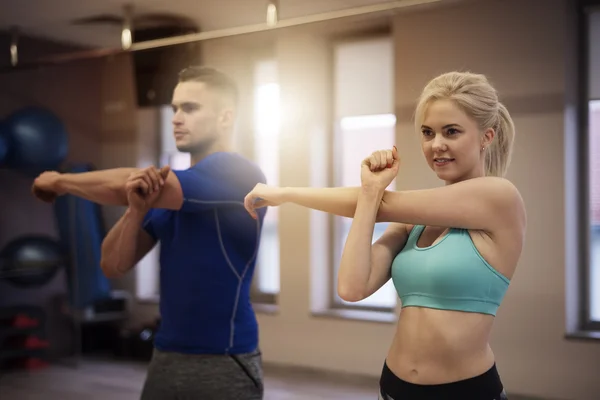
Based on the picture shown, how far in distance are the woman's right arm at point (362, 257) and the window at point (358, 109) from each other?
2.81 m

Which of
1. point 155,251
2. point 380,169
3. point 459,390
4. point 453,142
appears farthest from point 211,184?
point 155,251

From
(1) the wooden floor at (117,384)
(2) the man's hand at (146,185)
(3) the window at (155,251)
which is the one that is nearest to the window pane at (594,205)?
(1) the wooden floor at (117,384)

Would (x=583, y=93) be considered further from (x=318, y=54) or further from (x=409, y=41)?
(x=318, y=54)

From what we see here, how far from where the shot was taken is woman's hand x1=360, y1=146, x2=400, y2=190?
4.66 ft

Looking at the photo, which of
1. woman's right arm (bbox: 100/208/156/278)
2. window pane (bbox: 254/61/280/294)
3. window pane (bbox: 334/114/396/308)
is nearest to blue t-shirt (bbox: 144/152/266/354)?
woman's right arm (bbox: 100/208/156/278)

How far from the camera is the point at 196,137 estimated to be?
2.15 meters

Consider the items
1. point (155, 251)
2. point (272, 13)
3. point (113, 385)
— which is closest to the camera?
point (272, 13)

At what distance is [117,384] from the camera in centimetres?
477

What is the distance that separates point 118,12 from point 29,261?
1911 mm

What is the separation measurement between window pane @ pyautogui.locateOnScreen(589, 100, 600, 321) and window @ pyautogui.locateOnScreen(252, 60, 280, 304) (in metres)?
2.17

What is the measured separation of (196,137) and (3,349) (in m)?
3.78

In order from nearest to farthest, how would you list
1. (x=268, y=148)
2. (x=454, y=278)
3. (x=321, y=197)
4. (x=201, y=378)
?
(x=454, y=278) < (x=321, y=197) < (x=201, y=378) < (x=268, y=148)

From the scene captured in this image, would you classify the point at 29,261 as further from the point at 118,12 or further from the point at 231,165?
the point at 231,165

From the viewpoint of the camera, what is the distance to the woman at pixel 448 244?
54.1 inches
